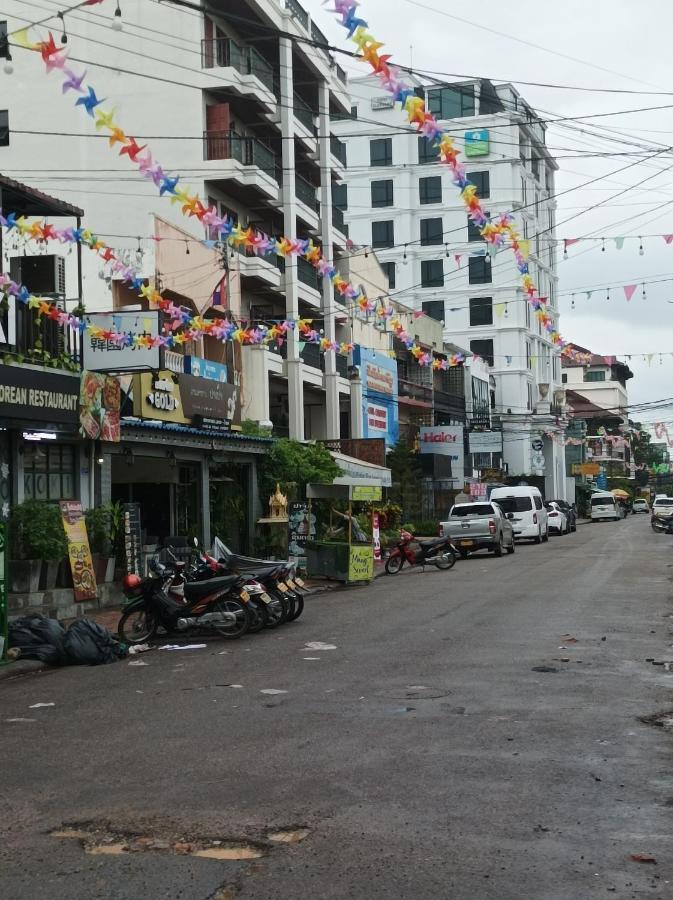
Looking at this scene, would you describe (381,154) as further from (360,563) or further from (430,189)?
(360,563)

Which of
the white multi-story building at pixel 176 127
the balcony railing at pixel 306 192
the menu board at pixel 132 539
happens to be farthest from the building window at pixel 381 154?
the menu board at pixel 132 539

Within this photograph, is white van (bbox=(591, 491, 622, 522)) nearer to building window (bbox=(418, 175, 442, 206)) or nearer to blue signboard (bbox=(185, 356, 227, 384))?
building window (bbox=(418, 175, 442, 206))

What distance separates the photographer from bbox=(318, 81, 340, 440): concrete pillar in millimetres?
41844

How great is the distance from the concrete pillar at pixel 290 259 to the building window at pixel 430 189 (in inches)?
1609

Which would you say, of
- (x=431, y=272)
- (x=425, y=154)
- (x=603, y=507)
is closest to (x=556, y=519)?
(x=603, y=507)

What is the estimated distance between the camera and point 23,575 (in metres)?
18.5

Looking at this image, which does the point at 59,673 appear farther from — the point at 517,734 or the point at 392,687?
the point at 517,734

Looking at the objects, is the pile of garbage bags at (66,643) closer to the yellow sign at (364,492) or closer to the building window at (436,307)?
the yellow sign at (364,492)

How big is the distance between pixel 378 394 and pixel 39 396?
30418 millimetres

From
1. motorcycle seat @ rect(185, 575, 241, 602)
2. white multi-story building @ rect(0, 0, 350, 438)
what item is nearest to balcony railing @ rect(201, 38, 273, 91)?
white multi-story building @ rect(0, 0, 350, 438)

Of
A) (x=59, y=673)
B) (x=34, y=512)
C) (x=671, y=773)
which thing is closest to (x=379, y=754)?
(x=671, y=773)

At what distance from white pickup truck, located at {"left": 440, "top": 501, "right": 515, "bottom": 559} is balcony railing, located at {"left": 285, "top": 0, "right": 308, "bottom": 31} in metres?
19.1

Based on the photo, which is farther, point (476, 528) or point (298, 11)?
point (298, 11)

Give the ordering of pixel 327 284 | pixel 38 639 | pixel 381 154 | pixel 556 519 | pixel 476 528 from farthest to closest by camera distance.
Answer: pixel 381 154 → pixel 556 519 → pixel 327 284 → pixel 476 528 → pixel 38 639
